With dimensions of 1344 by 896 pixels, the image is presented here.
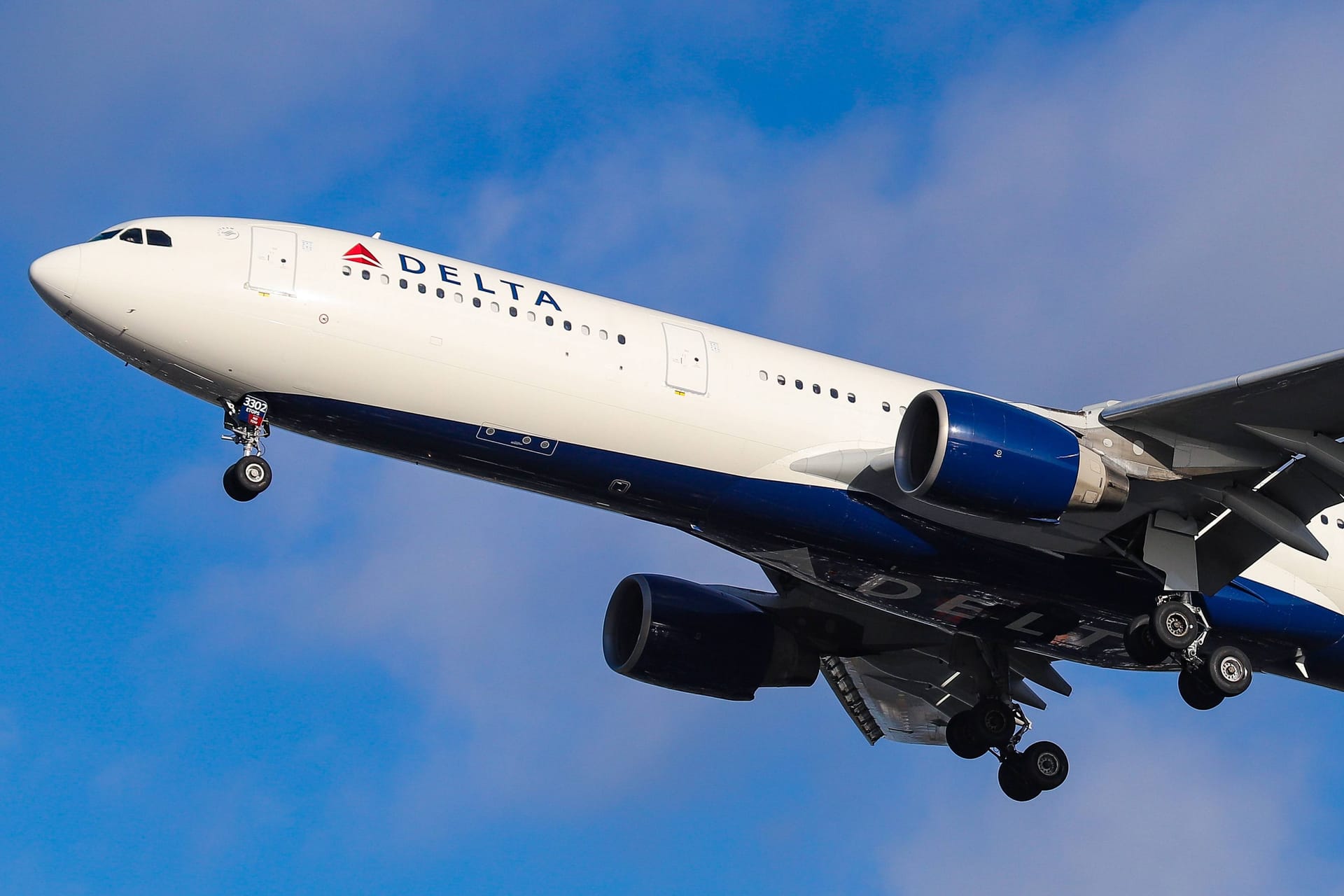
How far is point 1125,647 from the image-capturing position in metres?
28.2

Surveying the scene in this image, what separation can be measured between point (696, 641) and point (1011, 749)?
20.2 ft

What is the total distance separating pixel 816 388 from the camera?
26.2 metres

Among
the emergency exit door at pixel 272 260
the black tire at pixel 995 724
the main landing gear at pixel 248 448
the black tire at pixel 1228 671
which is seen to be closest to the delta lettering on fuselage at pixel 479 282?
the emergency exit door at pixel 272 260

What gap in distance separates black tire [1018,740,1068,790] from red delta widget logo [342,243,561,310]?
12670 millimetres

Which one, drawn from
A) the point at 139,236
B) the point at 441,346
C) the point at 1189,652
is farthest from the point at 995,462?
the point at 139,236

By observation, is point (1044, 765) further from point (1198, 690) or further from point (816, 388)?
→ point (816, 388)

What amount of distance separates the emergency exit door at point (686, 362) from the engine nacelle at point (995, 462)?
3065mm

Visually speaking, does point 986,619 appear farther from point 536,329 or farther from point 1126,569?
point 536,329

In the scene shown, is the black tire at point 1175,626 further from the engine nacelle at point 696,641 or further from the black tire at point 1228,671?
the engine nacelle at point 696,641

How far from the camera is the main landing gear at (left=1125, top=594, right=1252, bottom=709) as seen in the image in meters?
26.3

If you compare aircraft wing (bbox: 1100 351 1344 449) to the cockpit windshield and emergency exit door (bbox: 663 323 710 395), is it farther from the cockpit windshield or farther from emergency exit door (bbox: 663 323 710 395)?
the cockpit windshield

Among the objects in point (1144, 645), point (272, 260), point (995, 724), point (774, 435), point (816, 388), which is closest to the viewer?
point (272, 260)

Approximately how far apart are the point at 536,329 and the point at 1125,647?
37.0 feet

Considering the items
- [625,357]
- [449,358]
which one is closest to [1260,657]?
[625,357]
